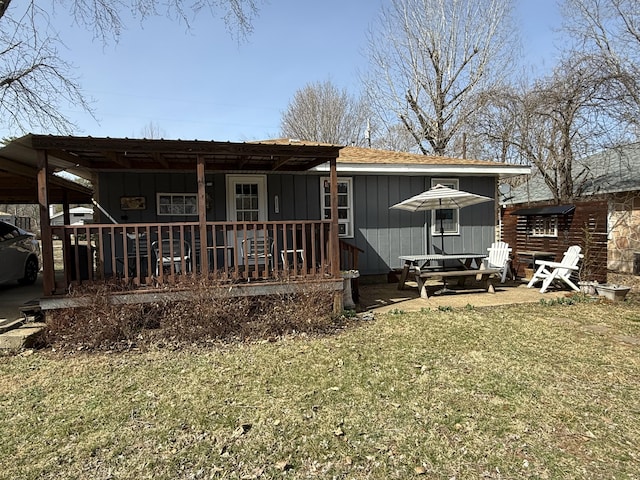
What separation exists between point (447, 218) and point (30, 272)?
30.9 ft

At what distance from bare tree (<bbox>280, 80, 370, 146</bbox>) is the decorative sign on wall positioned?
18.1 meters

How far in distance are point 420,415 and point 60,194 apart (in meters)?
8.83

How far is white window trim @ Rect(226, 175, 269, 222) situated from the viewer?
25.9 feet

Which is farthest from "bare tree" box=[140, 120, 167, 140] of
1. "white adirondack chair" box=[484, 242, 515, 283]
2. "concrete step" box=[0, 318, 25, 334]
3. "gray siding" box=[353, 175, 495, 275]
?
"white adirondack chair" box=[484, 242, 515, 283]

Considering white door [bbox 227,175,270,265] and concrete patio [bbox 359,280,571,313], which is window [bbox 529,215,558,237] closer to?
concrete patio [bbox 359,280,571,313]

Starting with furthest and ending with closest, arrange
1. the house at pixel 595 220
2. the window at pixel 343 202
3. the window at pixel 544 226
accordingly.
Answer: the window at pixel 544 226
the window at pixel 343 202
the house at pixel 595 220

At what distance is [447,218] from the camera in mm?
9141

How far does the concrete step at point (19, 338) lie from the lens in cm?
432

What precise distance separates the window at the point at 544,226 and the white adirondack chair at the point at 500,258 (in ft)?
3.88

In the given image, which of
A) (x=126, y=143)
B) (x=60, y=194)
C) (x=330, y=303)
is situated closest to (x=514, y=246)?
(x=330, y=303)

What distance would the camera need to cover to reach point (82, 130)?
1209cm

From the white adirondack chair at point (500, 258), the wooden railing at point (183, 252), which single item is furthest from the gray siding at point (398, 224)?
the wooden railing at point (183, 252)

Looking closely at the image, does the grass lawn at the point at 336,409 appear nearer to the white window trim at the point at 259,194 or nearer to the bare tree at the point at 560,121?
the white window trim at the point at 259,194

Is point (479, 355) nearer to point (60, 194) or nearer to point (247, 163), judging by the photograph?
point (247, 163)
